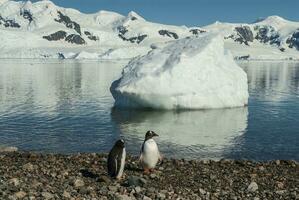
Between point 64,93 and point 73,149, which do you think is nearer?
point 73,149

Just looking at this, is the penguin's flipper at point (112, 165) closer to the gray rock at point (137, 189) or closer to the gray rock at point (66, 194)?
the gray rock at point (137, 189)

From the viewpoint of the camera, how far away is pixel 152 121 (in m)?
32.8

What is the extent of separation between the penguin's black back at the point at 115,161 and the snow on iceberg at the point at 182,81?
20.4m

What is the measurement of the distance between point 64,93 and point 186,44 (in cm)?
1543

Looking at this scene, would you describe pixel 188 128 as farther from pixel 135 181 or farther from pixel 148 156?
pixel 135 181

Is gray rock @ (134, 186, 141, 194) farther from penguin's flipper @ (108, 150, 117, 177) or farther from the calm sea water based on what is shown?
the calm sea water

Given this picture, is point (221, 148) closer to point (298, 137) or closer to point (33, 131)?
point (298, 137)

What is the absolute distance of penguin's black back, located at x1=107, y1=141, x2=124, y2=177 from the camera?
48.1 feet

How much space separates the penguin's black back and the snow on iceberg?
20426 millimetres

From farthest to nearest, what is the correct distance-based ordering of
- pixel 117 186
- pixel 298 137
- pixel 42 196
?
pixel 298 137, pixel 117 186, pixel 42 196

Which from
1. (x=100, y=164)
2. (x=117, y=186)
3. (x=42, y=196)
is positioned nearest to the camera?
(x=42, y=196)

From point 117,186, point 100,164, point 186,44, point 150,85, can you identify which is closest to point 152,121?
point 150,85

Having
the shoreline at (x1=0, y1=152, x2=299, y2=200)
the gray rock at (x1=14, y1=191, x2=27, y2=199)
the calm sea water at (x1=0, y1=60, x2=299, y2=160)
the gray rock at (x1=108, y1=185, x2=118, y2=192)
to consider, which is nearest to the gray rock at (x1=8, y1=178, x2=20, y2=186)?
the shoreline at (x1=0, y1=152, x2=299, y2=200)

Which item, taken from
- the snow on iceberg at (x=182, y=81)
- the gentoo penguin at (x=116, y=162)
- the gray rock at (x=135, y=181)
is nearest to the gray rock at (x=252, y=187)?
the gray rock at (x=135, y=181)
